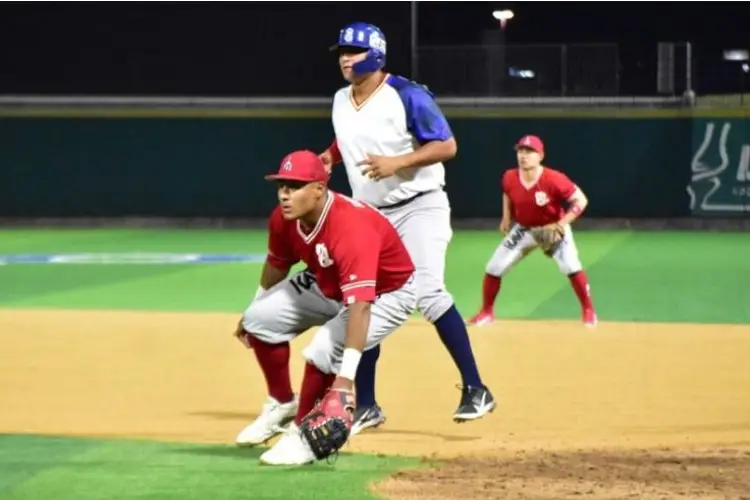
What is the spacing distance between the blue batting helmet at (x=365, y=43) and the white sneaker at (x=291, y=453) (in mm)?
1976

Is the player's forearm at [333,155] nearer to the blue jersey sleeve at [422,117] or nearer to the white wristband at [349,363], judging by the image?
the blue jersey sleeve at [422,117]

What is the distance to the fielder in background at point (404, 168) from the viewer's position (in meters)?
7.29

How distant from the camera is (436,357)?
32.6 feet

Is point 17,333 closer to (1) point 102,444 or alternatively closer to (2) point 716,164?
(1) point 102,444

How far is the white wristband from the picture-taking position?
6.12 m

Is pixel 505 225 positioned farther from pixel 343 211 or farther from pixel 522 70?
pixel 522 70

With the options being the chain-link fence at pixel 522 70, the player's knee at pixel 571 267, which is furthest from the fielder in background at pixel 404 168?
the chain-link fence at pixel 522 70

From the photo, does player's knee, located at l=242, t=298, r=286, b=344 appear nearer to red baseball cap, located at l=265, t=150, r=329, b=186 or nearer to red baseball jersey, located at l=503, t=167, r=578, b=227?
red baseball cap, located at l=265, t=150, r=329, b=186

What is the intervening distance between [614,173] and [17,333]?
14376mm

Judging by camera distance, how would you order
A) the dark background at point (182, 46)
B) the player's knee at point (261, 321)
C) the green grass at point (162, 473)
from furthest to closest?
the dark background at point (182, 46) < the player's knee at point (261, 321) < the green grass at point (162, 473)

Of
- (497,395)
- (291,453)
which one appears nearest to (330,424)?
(291,453)

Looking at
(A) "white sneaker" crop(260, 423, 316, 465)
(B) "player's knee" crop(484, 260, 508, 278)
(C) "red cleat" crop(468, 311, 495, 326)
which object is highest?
(B) "player's knee" crop(484, 260, 508, 278)

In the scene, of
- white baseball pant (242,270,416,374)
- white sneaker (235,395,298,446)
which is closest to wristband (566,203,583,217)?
white baseball pant (242,270,416,374)

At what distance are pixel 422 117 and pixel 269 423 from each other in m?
1.76
